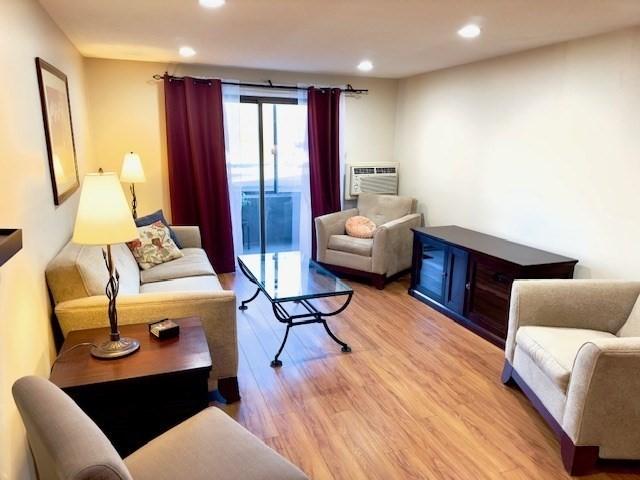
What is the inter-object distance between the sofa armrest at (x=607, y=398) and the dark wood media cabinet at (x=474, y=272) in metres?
1.16

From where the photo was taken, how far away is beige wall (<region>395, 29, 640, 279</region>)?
284 cm

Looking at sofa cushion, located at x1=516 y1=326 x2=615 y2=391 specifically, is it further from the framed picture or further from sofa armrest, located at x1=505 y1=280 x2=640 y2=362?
the framed picture

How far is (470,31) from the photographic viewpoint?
2.90 metres

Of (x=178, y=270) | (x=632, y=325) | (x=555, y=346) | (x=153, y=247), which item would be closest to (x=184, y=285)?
(x=178, y=270)

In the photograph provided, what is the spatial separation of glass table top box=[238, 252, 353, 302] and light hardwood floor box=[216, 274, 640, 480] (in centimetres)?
44

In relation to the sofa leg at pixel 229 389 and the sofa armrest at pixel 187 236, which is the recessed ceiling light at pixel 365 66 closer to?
the sofa armrest at pixel 187 236

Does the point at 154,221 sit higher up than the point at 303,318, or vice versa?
the point at 154,221

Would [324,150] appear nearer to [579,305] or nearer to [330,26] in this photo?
[330,26]

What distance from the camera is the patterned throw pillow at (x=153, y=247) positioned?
3463 mm

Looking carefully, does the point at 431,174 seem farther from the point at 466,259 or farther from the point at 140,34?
the point at 140,34

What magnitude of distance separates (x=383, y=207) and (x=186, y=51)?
2596mm

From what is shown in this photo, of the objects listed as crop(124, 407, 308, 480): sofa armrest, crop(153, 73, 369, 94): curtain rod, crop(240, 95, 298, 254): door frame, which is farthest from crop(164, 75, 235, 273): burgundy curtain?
crop(124, 407, 308, 480): sofa armrest

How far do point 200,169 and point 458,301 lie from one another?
9.44 ft

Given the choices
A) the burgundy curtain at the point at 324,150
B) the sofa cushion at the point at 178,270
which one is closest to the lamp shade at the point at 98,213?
the sofa cushion at the point at 178,270
